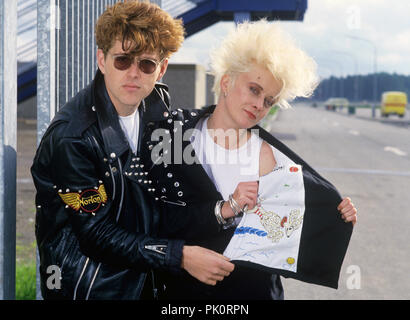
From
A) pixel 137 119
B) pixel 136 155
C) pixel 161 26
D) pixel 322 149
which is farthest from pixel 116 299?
pixel 322 149

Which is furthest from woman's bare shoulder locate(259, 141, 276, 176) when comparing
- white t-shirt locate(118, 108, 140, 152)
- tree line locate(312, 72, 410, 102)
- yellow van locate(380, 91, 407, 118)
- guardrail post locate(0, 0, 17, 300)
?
tree line locate(312, 72, 410, 102)

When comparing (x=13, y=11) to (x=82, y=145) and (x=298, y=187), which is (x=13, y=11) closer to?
(x=82, y=145)

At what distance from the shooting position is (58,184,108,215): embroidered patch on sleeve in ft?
6.08

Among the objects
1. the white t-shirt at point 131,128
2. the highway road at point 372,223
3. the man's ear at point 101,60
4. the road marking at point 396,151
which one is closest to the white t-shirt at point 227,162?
the white t-shirt at point 131,128

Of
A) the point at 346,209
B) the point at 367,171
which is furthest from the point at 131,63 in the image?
the point at 367,171

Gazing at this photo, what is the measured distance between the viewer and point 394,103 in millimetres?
48500

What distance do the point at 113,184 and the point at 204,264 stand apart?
42cm

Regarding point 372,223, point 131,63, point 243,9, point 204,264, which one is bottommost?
point 372,223

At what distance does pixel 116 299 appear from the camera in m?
2.01

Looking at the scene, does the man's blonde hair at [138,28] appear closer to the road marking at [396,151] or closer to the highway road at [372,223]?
the highway road at [372,223]

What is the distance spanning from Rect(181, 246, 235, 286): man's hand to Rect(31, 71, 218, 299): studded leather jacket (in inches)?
1.2

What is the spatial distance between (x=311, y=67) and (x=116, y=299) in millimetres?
1121

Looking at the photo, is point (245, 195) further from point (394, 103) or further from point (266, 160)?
point (394, 103)

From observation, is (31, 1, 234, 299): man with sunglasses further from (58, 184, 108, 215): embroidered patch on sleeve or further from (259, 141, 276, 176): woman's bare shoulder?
(259, 141, 276, 176): woman's bare shoulder
